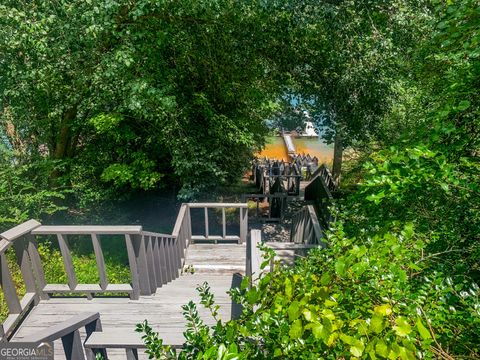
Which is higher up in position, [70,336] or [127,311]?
[70,336]

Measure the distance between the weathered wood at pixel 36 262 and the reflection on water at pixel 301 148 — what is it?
1828 cm

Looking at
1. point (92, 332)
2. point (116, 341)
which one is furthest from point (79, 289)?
point (116, 341)

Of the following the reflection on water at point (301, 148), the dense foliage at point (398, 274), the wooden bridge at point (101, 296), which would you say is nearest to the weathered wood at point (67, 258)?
the wooden bridge at point (101, 296)

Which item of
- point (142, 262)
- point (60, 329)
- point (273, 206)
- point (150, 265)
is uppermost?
point (60, 329)

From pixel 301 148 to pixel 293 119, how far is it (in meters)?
13.7

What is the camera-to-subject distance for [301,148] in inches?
936

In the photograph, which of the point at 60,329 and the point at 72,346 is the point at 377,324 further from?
the point at 72,346

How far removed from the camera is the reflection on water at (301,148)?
22.0 m

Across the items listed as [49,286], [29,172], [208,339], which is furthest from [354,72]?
[29,172]

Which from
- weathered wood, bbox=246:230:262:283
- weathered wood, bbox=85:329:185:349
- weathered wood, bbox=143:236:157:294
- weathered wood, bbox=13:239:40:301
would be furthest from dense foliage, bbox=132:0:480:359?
weathered wood, bbox=13:239:40:301

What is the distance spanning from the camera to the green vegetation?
1492 mm

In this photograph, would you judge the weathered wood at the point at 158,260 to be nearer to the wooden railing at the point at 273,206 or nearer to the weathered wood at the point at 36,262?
the weathered wood at the point at 36,262

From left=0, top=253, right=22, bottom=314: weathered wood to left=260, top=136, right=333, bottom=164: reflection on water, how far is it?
1872 cm

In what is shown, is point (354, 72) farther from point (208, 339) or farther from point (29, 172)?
point (29, 172)
